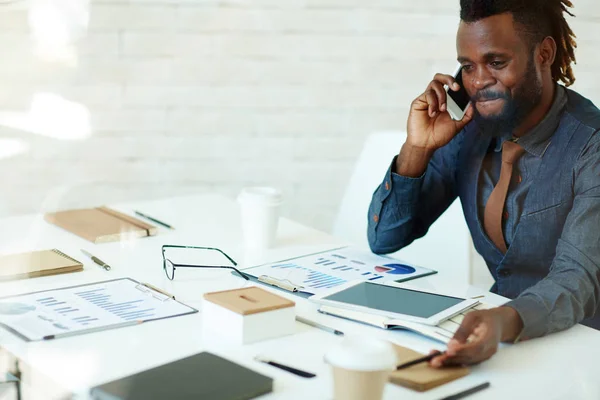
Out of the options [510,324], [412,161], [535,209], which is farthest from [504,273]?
[510,324]

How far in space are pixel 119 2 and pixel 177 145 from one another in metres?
0.44

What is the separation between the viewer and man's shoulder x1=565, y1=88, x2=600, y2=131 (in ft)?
4.92

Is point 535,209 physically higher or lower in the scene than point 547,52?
lower

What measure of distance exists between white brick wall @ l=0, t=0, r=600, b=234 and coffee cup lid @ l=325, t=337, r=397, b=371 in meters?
1.74

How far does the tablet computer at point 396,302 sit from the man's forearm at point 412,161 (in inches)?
16.0

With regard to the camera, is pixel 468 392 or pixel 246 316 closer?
pixel 468 392

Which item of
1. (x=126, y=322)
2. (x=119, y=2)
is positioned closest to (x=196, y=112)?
(x=119, y=2)

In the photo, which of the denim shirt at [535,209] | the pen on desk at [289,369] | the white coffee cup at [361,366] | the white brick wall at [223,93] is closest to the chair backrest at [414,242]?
the denim shirt at [535,209]

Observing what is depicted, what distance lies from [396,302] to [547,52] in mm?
642

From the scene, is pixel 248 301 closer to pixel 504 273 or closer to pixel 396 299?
pixel 396 299

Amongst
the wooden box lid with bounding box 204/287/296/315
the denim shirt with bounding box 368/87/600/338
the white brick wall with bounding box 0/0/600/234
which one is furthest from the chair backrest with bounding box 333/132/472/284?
the wooden box lid with bounding box 204/287/296/315

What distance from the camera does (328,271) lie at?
1401 millimetres

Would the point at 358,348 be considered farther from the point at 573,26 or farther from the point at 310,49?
the point at 310,49

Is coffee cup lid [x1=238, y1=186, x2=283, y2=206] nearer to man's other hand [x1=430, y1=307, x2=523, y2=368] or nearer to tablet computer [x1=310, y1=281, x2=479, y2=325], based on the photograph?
tablet computer [x1=310, y1=281, x2=479, y2=325]
